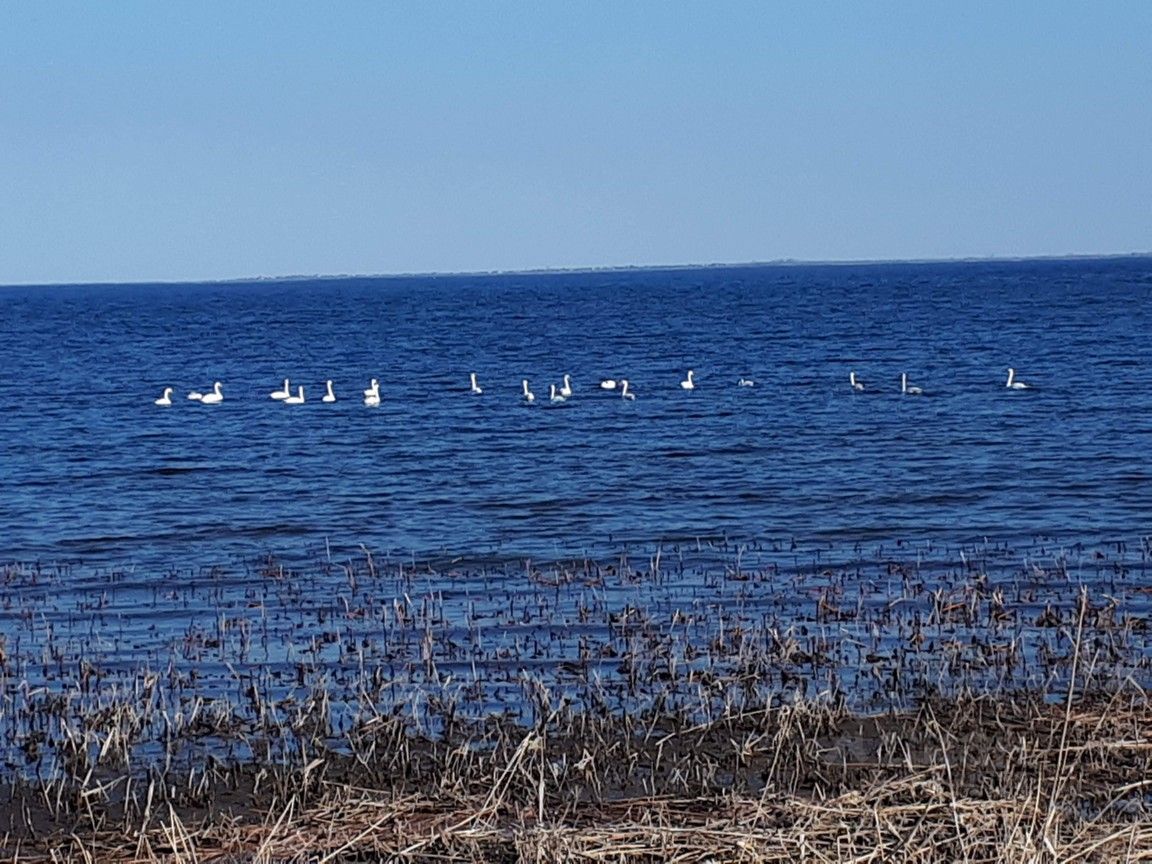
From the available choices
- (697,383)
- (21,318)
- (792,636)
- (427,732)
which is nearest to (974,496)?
(792,636)

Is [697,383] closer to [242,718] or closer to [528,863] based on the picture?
[242,718]

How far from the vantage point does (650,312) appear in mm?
112250

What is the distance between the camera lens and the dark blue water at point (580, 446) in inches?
931

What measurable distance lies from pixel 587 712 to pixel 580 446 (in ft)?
74.0

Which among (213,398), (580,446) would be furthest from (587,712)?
(213,398)

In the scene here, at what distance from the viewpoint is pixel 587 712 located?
41.1ft

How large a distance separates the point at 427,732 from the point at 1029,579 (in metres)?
8.29

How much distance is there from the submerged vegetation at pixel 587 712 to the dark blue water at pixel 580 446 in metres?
3.50

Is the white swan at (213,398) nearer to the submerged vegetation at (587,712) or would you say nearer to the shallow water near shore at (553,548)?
the shallow water near shore at (553,548)

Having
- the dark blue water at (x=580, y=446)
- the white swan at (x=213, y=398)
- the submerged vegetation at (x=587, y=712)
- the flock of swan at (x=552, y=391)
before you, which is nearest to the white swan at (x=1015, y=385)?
the flock of swan at (x=552, y=391)

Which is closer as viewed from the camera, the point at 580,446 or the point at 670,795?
the point at 670,795

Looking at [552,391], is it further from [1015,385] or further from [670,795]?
[670,795]

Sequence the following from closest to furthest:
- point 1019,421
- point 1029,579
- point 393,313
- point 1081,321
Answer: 1. point 1029,579
2. point 1019,421
3. point 1081,321
4. point 393,313

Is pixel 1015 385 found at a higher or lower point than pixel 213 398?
higher
